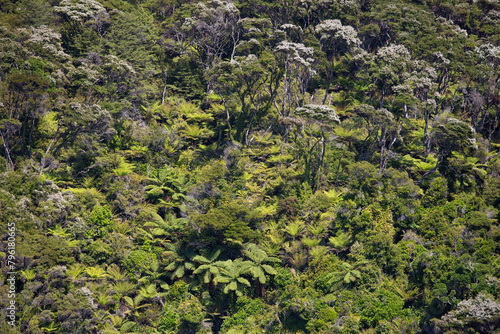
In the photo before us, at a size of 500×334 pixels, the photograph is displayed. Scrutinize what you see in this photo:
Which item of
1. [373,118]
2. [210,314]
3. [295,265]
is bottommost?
[210,314]

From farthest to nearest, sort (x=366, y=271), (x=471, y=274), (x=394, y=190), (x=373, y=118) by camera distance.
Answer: (x=373, y=118)
(x=394, y=190)
(x=366, y=271)
(x=471, y=274)

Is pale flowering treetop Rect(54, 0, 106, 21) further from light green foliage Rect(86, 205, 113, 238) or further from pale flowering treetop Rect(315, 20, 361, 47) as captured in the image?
light green foliage Rect(86, 205, 113, 238)

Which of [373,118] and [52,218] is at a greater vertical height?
[373,118]

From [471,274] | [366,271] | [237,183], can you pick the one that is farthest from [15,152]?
[471,274]

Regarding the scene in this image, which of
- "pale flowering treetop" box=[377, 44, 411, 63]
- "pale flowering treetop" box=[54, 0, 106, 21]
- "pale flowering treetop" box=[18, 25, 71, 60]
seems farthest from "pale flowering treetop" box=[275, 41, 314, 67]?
"pale flowering treetop" box=[54, 0, 106, 21]

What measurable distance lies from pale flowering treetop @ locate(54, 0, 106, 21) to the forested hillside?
129mm

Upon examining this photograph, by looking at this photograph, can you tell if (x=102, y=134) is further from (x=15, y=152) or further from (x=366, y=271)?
(x=366, y=271)

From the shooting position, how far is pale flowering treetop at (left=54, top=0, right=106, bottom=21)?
132 feet

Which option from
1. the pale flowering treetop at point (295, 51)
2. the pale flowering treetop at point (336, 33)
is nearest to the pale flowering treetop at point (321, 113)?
the pale flowering treetop at point (295, 51)

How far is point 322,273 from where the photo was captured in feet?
88.1

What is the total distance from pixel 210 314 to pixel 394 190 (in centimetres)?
1345

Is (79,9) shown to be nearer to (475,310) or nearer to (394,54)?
(394,54)

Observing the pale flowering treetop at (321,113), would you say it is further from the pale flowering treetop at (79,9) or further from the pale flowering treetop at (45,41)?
the pale flowering treetop at (79,9)

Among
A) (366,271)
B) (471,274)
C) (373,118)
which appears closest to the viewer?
(471,274)
